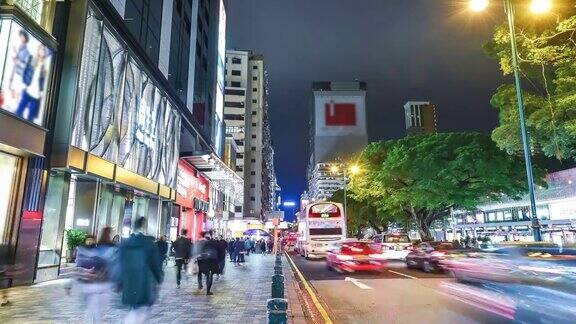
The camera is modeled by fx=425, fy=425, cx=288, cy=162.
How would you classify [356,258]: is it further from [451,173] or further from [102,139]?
[451,173]

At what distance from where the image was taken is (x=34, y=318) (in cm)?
805

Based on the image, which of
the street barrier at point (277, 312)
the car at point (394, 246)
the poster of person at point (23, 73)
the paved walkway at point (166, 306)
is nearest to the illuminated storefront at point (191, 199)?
the car at point (394, 246)

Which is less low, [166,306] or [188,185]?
[188,185]

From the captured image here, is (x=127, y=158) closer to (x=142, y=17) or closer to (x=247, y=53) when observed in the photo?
(x=142, y=17)

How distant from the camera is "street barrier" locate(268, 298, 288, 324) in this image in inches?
168

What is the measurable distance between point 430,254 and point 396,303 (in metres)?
9.27

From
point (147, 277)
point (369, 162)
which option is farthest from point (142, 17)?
point (369, 162)

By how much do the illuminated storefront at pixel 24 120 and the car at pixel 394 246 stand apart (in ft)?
68.2

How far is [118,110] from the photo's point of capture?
18.7m

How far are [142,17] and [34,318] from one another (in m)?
18.4

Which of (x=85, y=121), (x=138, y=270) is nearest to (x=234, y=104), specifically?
(x=85, y=121)

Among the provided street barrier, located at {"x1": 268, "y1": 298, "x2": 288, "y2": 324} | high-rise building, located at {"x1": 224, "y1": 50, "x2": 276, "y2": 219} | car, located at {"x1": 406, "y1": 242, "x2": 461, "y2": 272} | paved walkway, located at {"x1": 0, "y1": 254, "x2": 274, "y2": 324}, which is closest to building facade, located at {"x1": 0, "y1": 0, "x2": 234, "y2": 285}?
paved walkway, located at {"x1": 0, "y1": 254, "x2": 274, "y2": 324}

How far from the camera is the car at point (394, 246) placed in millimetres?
28656

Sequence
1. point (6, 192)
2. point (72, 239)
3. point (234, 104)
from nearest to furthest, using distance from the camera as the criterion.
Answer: point (6, 192), point (72, 239), point (234, 104)
